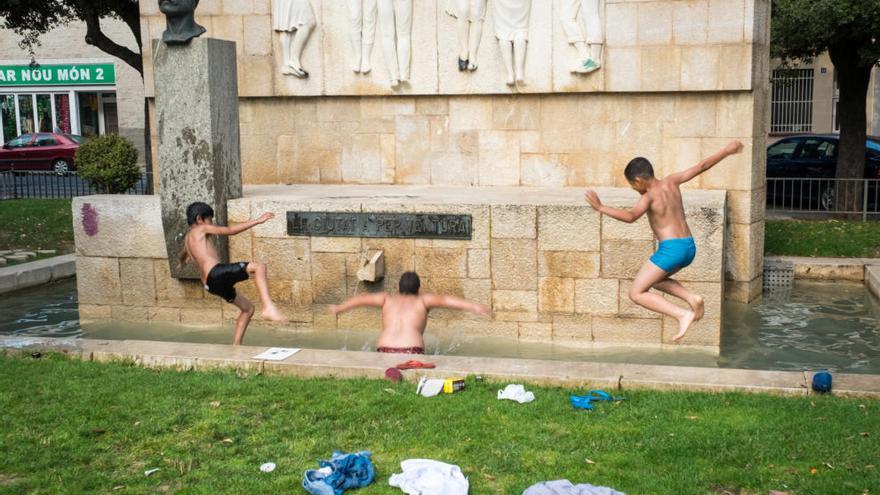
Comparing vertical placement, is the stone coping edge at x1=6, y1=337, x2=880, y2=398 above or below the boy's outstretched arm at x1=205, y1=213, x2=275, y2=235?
below

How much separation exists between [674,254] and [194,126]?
6022 millimetres

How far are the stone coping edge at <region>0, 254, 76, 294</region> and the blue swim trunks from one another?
982 cm

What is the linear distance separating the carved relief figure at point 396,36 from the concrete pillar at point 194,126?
2.44 m

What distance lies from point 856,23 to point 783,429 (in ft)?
39.9

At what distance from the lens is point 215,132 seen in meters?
12.3

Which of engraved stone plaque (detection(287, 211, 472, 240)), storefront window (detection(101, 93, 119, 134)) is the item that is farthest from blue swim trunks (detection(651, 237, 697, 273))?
storefront window (detection(101, 93, 119, 134))

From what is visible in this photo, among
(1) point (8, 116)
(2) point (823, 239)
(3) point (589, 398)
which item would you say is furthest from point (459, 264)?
(1) point (8, 116)

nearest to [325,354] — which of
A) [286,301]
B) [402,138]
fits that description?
[286,301]

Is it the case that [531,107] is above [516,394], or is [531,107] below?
above

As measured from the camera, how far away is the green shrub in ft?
62.3

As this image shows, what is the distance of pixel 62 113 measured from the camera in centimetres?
4166

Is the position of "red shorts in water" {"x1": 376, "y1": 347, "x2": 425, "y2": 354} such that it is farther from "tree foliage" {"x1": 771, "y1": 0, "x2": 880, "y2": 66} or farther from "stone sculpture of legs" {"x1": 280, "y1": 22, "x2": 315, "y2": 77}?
"tree foliage" {"x1": 771, "y1": 0, "x2": 880, "y2": 66}

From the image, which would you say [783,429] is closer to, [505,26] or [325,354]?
[325,354]

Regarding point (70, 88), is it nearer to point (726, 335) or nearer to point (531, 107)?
point (531, 107)
